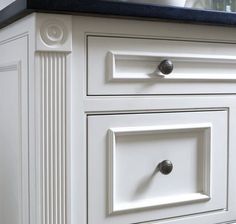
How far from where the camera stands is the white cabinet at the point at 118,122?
69cm

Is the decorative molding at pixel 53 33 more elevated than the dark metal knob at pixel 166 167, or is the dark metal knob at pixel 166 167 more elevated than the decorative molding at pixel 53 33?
the decorative molding at pixel 53 33

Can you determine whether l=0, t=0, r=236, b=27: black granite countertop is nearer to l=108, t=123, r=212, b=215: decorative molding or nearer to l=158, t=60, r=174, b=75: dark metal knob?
l=158, t=60, r=174, b=75: dark metal knob

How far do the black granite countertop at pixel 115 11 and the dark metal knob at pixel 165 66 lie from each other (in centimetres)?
8

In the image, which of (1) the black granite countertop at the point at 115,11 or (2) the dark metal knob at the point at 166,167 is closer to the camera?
(1) the black granite countertop at the point at 115,11

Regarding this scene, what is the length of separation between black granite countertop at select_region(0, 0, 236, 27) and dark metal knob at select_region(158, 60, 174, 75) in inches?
3.1

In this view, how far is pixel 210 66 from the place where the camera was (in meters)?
0.85

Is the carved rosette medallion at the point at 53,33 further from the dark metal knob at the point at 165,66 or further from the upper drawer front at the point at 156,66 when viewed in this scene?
the dark metal knob at the point at 165,66

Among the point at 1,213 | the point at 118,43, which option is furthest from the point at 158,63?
the point at 1,213

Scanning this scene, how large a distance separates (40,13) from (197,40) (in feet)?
1.06

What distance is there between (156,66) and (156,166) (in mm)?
194

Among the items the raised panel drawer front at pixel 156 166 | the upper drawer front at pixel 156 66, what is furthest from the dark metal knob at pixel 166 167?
the upper drawer front at pixel 156 66

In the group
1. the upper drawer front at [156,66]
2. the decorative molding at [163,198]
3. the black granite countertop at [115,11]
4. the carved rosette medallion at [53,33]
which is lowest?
the decorative molding at [163,198]

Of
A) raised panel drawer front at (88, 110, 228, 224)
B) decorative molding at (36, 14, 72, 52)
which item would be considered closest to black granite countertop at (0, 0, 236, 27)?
decorative molding at (36, 14, 72, 52)

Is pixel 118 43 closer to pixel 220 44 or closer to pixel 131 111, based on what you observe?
pixel 131 111
